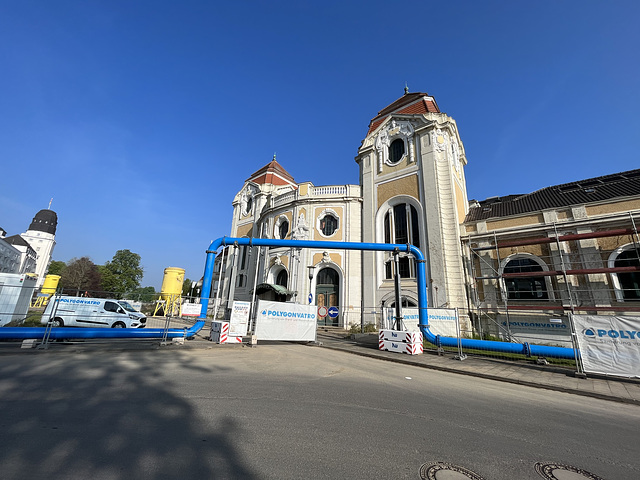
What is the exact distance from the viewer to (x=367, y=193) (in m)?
25.8

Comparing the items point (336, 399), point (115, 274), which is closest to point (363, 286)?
point (336, 399)

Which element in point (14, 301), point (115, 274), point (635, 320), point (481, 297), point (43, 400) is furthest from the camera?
point (115, 274)

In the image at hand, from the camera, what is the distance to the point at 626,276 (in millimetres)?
15102

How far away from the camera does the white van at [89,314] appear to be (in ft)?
46.3

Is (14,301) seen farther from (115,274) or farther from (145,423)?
(115,274)

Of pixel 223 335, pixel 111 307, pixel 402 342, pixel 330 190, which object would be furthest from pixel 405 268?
pixel 111 307

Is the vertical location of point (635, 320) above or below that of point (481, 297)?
below

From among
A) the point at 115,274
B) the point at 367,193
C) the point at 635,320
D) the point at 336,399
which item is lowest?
the point at 336,399

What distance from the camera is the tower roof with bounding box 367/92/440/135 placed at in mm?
26109

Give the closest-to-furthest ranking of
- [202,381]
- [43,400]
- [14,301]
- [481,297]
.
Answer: [43,400] < [202,381] < [14,301] < [481,297]

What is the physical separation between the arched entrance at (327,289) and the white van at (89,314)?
1337 cm

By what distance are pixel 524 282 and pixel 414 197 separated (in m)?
9.69

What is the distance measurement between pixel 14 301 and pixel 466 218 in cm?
2730

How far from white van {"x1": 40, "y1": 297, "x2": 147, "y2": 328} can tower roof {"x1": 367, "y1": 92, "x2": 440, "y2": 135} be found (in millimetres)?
25777
